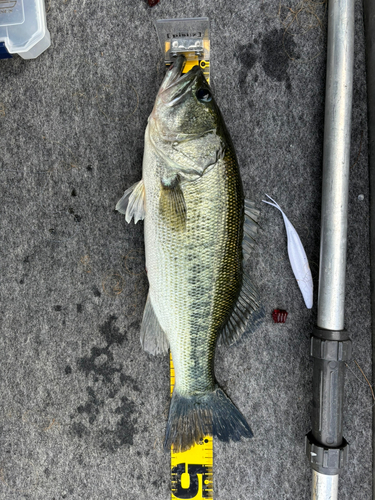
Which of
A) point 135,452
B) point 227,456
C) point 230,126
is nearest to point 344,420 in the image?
point 227,456

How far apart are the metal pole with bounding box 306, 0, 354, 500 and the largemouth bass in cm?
24

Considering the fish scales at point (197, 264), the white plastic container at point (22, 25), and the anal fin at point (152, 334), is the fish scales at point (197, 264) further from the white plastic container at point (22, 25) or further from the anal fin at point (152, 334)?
the white plastic container at point (22, 25)

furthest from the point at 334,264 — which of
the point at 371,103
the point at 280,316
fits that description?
the point at 371,103

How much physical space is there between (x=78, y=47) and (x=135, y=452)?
1.47 metres

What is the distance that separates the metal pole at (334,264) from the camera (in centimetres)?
105

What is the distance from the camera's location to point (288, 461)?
3.97ft

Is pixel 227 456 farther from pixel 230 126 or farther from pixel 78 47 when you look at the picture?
pixel 78 47

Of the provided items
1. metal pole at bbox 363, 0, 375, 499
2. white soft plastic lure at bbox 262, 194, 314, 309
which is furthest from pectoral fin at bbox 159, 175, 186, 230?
metal pole at bbox 363, 0, 375, 499

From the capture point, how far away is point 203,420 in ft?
3.40

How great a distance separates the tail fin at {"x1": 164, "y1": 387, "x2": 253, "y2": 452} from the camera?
1.03 metres

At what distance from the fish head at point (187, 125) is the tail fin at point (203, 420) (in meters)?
0.68

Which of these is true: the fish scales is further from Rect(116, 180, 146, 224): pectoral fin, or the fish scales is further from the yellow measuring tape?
the yellow measuring tape

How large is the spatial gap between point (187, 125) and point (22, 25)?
2.50 feet

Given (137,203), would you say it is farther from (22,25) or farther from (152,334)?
(22,25)
